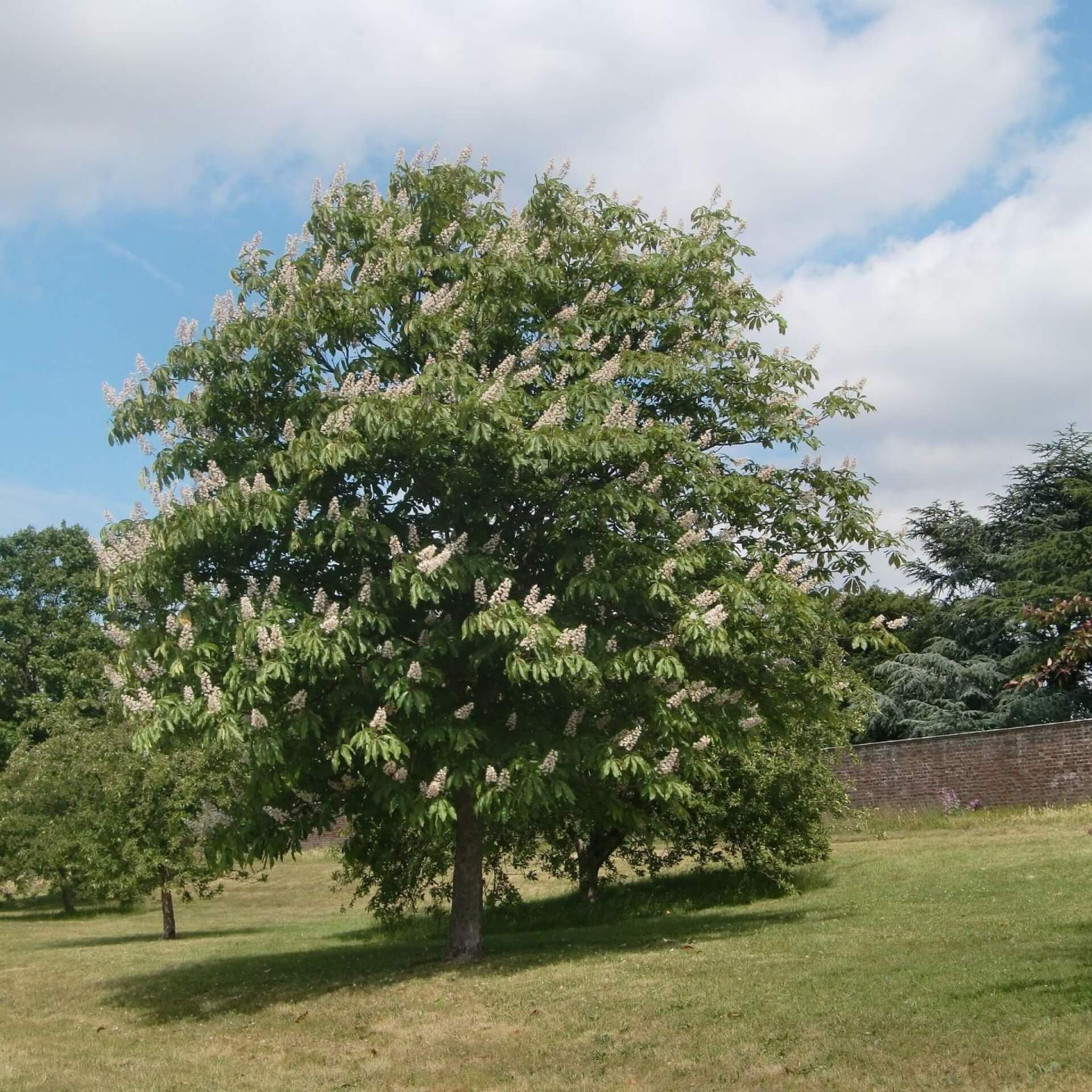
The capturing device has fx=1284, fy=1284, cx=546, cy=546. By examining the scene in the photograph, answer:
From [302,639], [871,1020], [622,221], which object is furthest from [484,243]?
[871,1020]

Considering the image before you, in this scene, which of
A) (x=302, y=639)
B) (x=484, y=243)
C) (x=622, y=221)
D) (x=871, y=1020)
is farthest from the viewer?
(x=622, y=221)

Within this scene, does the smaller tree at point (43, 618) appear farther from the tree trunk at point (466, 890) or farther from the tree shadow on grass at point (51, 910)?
the tree trunk at point (466, 890)

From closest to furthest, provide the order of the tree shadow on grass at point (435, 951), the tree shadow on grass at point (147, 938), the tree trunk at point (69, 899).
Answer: the tree shadow on grass at point (435, 951) < the tree shadow on grass at point (147, 938) < the tree trunk at point (69, 899)

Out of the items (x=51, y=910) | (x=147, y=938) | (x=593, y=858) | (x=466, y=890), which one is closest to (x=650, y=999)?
(x=466, y=890)

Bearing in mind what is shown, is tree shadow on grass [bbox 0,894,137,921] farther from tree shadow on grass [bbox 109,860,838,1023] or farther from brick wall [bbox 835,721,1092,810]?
brick wall [bbox 835,721,1092,810]

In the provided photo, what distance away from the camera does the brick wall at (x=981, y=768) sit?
2806 centimetres

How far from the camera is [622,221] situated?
647 inches

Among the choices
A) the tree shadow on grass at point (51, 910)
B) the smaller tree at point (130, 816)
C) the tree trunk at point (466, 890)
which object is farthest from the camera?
the tree shadow on grass at point (51, 910)

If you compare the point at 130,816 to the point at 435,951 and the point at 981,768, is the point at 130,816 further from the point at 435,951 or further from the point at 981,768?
the point at 981,768

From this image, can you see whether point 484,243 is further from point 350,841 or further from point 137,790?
point 137,790

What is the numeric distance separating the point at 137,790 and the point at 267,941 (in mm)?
3897

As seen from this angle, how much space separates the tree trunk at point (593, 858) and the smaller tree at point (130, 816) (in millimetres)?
6702

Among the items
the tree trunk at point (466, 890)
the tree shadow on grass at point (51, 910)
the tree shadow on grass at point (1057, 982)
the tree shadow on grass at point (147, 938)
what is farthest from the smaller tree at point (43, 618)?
the tree shadow on grass at point (1057, 982)

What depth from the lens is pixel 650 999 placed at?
12.5 metres
